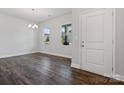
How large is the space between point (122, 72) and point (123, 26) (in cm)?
124

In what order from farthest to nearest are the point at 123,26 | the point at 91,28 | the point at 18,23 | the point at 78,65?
the point at 18,23, the point at 78,65, the point at 91,28, the point at 123,26

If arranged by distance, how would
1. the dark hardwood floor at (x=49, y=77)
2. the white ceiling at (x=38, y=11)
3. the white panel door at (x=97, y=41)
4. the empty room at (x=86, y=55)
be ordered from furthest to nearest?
the white ceiling at (x=38, y=11)
the white panel door at (x=97, y=41)
the empty room at (x=86, y=55)
the dark hardwood floor at (x=49, y=77)

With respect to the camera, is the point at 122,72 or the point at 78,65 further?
the point at 78,65

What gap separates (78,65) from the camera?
4.68 meters

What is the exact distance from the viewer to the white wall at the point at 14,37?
25.2ft

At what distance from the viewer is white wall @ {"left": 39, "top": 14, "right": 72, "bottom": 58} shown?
7314 millimetres

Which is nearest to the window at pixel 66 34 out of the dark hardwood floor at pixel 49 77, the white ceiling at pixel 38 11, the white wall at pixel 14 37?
the white ceiling at pixel 38 11

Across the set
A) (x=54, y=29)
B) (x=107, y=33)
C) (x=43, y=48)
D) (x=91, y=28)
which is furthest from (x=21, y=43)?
(x=107, y=33)

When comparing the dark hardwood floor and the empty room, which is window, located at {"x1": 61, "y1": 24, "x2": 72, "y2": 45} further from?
the dark hardwood floor

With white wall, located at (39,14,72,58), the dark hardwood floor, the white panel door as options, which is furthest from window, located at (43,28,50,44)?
the white panel door

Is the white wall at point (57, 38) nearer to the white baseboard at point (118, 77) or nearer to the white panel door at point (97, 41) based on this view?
the white panel door at point (97, 41)

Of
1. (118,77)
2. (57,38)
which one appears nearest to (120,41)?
(118,77)

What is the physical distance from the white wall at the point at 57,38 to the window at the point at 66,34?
9.5 inches
